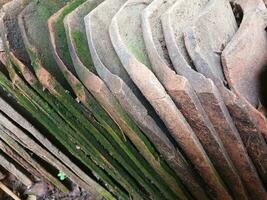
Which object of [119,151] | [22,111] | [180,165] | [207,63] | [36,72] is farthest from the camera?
[22,111]

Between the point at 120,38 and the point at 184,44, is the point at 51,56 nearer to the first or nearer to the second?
the point at 120,38

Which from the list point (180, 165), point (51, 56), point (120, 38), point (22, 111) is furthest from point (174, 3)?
point (22, 111)

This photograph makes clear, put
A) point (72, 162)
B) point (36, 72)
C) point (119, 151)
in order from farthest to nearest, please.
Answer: point (72, 162) < point (119, 151) < point (36, 72)

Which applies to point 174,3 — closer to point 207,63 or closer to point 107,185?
point 207,63

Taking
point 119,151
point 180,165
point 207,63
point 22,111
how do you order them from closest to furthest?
point 207,63
point 180,165
point 119,151
point 22,111

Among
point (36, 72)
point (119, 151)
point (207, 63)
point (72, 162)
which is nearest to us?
point (207, 63)

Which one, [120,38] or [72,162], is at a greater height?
[120,38]

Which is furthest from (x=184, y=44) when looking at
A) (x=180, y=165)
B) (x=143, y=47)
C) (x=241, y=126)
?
(x=180, y=165)

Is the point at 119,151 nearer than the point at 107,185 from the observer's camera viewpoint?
Yes

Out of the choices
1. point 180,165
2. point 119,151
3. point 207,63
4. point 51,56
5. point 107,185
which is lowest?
point 107,185

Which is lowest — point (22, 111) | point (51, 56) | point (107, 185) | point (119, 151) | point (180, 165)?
point (107, 185)
